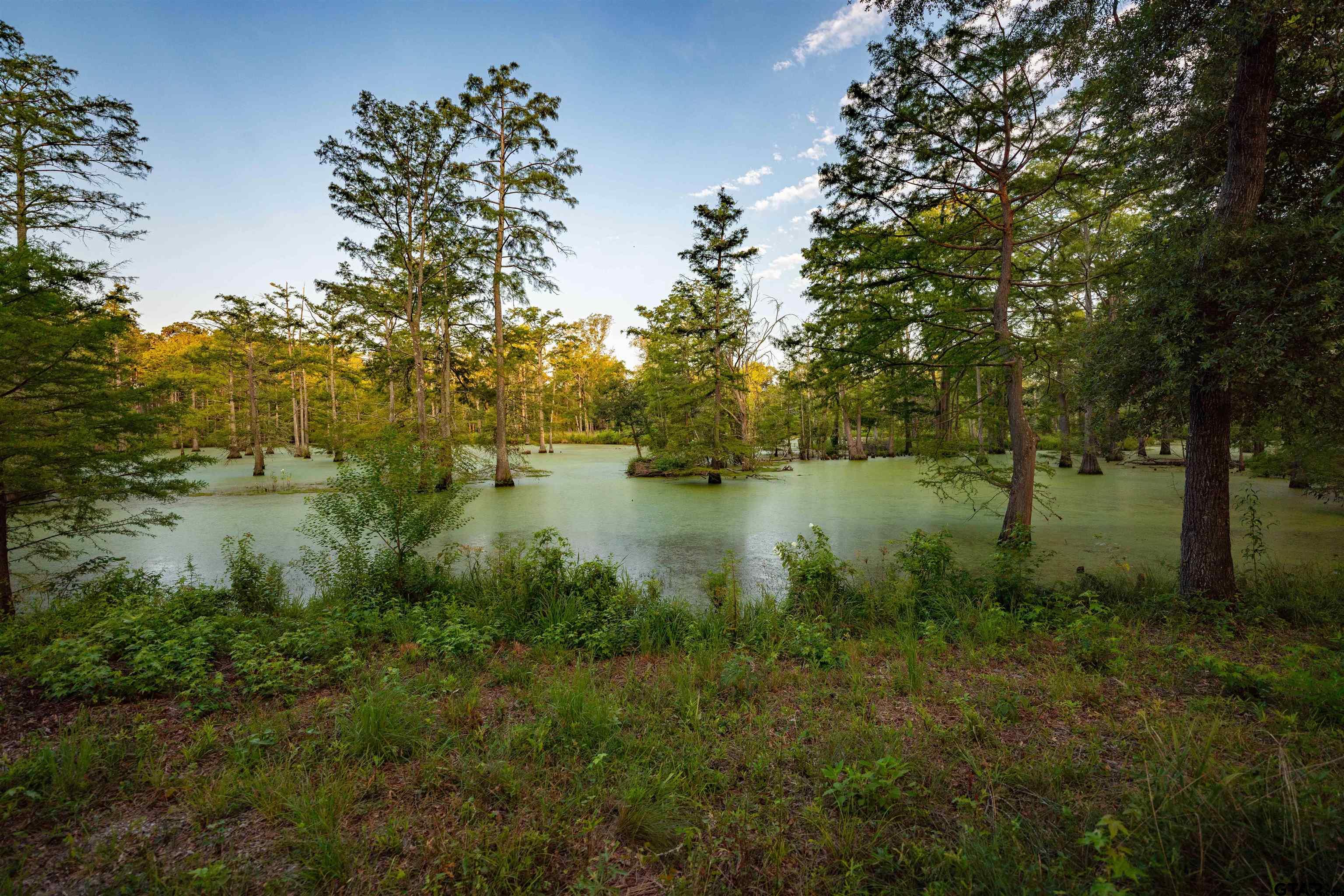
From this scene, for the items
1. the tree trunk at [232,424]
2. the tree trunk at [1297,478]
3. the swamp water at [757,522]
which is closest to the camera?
the swamp water at [757,522]

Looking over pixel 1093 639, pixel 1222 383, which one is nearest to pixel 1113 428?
pixel 1222 383

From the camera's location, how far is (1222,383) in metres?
3.42

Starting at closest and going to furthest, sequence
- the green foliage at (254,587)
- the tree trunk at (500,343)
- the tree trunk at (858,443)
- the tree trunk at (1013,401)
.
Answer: the green foliage at (254,587) < the tree trunk at (1013,401) < the tree trunk at (500,343) < the tree trunk at (858,443)

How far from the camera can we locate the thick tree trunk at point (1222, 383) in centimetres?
355

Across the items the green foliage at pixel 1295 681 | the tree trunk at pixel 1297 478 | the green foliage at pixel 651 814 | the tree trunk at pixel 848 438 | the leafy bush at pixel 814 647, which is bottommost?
the leafy bush at pixel 814 647

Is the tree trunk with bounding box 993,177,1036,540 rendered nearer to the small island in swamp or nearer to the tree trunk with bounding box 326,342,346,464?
the small island in swamp

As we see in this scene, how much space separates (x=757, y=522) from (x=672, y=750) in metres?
6.10

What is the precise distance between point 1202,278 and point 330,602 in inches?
291

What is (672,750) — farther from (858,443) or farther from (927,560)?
(858,443)

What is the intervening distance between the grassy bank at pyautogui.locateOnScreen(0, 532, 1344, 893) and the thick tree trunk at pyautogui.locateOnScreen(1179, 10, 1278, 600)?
40 centimetres

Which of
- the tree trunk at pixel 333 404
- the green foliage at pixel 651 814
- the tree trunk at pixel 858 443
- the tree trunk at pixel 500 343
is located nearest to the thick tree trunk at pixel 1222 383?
the green foliage at pixel 651 814

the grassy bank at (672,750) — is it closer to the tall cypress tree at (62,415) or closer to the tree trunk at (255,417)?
the tall cypress tree at (62,415)

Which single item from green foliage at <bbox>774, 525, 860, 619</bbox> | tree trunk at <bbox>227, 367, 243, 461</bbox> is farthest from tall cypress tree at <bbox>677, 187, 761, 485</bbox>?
tree trunk at <bbox>227, 367, 243, 461</bbox>

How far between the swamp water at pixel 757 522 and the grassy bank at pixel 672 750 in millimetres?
1813
